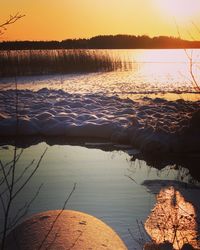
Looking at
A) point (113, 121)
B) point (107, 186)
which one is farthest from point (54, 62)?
point (107, 186)

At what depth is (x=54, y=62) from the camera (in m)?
29.1

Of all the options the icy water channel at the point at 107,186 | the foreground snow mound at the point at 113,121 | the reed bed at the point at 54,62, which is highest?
the reed bed at the point at 54,62

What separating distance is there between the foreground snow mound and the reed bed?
1301 cm

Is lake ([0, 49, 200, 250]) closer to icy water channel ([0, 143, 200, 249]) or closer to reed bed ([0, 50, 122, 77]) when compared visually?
icy water channel ([0, 143, 200, 249])

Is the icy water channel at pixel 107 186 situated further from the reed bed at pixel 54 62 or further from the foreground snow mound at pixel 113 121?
the reed bed at pixel 54 62

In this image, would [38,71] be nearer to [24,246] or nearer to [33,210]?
[33,210]

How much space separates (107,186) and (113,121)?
419 cm

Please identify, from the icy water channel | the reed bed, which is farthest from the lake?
the reed bed

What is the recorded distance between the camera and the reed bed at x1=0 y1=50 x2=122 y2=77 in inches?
1055

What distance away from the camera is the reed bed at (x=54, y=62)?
26797mm

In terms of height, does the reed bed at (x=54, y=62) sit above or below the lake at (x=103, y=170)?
above

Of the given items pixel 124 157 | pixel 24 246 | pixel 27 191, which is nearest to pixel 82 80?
pixel 124 157

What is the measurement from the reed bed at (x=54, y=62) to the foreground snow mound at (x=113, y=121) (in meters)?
13.0

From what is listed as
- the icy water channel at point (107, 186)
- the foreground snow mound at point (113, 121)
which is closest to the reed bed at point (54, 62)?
the foreground snow mound at point (113, 121)
